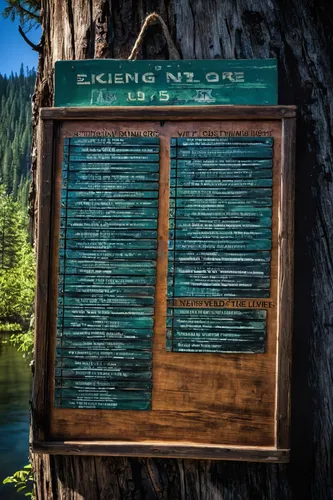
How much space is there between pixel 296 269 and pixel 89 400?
109 centimetres

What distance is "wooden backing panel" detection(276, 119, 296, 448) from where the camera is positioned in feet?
8.41

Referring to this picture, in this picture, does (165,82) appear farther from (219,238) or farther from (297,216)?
(297,216)

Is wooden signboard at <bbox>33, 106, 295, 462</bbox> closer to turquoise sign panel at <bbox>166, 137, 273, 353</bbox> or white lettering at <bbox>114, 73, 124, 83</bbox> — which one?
turquoise sign panel at <bbox>166, 137, 273, 353</bbox>

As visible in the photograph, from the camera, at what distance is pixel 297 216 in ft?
9.10

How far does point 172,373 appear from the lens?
2643mm

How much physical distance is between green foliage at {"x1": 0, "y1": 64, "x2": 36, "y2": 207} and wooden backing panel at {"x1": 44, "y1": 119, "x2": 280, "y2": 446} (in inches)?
2480

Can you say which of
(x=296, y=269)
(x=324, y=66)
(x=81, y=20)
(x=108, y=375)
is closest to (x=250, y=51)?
(x=324, y=66)

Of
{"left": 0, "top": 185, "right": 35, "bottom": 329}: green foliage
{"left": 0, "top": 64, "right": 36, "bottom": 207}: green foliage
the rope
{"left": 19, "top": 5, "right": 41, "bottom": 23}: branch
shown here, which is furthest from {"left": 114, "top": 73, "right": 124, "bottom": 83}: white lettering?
{"left": 0, "top": 64, "right": 36, "bottom": 207}: green foliage

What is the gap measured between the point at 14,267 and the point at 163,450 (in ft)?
106

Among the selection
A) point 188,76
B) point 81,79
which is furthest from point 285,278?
point 81,79

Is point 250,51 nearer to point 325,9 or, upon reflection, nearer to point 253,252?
point 325,9

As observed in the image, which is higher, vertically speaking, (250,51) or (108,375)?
(250,51)

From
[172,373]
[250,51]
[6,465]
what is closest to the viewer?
[172,373]

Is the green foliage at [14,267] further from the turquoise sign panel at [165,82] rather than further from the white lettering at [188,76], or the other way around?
the white lettering at [188,76]
